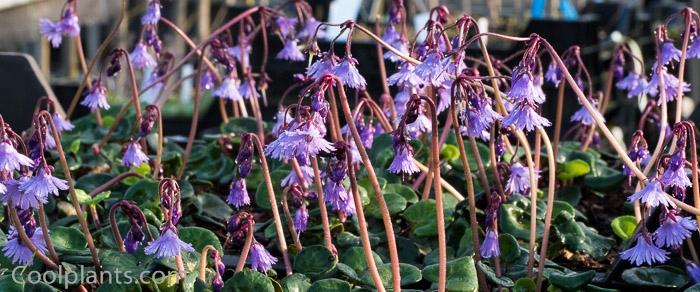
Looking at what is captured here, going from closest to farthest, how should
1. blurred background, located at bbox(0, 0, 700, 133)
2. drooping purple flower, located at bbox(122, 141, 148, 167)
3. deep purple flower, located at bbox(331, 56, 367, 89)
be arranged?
1. deep purple flower, located at bbox(331, 56, 367, 89)
2. drooping purple flower, located at bbox(122, 141, 148, 167)
3. blurred background, located at bbox(0, 0, 700, 133)

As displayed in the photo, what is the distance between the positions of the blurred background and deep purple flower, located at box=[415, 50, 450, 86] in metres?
1.38

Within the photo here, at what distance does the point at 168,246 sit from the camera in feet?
8.34

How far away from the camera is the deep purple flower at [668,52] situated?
10.4 feet

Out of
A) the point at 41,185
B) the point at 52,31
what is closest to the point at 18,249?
the point at 41,185

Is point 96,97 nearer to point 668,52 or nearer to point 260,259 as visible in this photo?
point 260,259

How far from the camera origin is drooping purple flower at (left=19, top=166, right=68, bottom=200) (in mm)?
2582

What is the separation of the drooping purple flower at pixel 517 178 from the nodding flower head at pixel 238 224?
0.78 meters

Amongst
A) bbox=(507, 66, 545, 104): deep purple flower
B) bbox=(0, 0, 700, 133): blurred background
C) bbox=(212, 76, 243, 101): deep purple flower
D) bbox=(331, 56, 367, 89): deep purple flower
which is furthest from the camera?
bbox=(0, 0, 700, 133): blurred background

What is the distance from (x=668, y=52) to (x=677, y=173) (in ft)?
2.20

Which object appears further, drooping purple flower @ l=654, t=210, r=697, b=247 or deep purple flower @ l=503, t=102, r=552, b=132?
drooping purple flower @ l=654, t=210, r=697, b=247


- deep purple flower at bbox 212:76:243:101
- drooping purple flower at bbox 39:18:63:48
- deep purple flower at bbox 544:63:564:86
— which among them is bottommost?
deep purple flower at bbox 212:76:243:101

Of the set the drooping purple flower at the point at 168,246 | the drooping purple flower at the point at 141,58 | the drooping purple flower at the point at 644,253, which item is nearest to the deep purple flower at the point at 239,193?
the drooping purple flower at the point at 168,246

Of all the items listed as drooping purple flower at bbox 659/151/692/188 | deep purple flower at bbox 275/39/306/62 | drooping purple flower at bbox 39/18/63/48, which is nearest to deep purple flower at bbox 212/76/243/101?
deep purple flower at bbox 275/39/306/62

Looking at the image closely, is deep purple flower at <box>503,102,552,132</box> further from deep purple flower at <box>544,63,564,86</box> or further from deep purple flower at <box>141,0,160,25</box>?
deep purple flower at <box>141,0,160,25</box>
